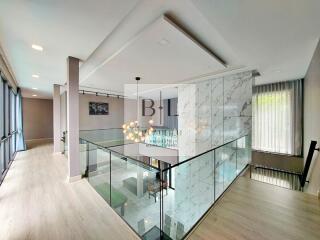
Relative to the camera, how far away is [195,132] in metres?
6.30

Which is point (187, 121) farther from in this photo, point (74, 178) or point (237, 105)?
point (74, 178)

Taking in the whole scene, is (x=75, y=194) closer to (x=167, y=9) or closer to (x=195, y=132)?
(x=167, y=9)

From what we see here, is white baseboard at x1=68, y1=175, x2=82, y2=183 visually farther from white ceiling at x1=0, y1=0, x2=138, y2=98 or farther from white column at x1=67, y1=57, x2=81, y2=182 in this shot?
white ceiling at x1=0, y1=0, x2=138, y2=98

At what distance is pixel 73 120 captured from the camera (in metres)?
3.64

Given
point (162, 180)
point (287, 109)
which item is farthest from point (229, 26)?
point (287, 109)

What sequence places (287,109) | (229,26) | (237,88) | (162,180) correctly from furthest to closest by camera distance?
(287,109) → (237,88) → (229,26) → (162,180)

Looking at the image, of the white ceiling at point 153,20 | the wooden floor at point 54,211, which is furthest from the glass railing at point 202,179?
the white ceiling at point 153,20

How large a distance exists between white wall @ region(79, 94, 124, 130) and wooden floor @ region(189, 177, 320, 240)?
7.71m

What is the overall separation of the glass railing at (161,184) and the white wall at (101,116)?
4674 millimetres

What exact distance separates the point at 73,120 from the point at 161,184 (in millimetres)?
2847

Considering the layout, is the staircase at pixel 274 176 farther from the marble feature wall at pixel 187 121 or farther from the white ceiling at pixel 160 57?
the white ceiling at pixel 160 57

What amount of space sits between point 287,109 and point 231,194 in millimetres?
4421

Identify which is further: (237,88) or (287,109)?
(287,109)

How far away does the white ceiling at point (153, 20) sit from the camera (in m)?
1.87
